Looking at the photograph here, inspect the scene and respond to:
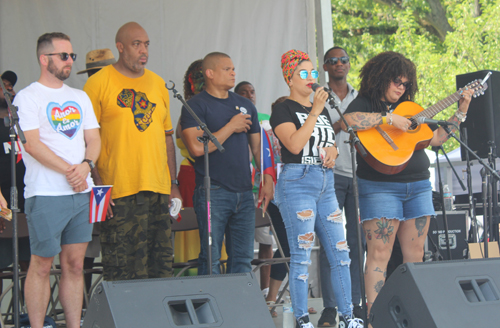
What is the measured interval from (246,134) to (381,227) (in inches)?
47.5

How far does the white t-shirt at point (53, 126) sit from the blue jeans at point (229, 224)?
79 centimetres

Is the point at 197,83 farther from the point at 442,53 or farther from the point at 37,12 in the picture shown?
the point at 442,53

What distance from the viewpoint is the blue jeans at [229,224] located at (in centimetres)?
377

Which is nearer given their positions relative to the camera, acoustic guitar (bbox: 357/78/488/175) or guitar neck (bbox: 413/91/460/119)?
acoustic guitar (bbox: 357/78/488/175)

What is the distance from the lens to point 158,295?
232 cm

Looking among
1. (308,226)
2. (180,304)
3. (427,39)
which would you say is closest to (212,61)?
(308,226)

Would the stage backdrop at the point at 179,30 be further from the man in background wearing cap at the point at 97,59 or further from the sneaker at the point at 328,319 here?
the sneaker at the point at 328,319

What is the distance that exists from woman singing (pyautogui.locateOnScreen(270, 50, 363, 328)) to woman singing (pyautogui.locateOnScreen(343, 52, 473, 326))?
0.58 ft

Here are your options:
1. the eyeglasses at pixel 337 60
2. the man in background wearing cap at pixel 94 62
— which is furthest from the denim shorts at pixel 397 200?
the man in background wearing cap at pixel 94 62

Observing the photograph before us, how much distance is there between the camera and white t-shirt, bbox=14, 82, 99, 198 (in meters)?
3.31

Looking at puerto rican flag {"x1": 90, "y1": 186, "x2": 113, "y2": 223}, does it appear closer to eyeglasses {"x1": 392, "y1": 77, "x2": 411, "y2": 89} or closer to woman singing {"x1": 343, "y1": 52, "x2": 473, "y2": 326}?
woman singing {"x1": 343, "y1": 52, "x2": 473, "y2": 326}

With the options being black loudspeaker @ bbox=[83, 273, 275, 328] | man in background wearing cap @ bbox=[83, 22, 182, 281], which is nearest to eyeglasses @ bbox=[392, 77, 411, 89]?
man in background wearing cap @ bbox=[83, 22, 182, 281]

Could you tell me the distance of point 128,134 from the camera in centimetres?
376

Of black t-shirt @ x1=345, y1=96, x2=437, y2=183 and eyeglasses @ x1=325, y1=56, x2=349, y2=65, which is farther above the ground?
eyeglasses @ x1=325, y1=56, x2=349, y2=65
